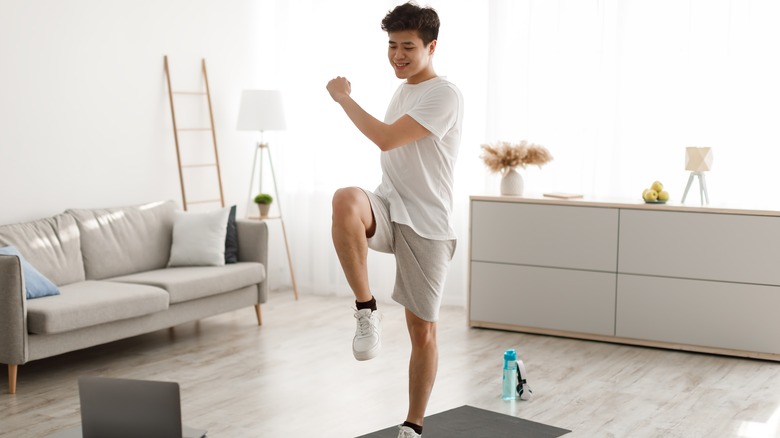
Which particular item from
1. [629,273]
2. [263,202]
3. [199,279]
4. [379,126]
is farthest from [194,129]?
[379,126]

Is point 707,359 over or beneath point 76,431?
beneath

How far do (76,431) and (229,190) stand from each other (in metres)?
4.88

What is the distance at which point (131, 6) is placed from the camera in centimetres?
622

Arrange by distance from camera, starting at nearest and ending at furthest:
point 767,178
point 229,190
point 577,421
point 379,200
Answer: point 379,200 → point 577,421 → point 767,178 → point 229,190

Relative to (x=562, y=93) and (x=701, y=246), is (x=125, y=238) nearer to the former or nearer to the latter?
(x=562, y=93)

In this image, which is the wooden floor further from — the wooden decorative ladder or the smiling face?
the smiling face

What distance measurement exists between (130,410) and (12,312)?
2384mm

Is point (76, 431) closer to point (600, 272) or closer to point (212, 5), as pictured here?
point (600, 272)

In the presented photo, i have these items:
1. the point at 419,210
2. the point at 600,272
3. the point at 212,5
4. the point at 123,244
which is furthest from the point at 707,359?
the point at 212,5

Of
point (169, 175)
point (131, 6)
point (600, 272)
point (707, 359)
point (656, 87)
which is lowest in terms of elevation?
point (707, 359)

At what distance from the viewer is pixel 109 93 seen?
20.0 ft

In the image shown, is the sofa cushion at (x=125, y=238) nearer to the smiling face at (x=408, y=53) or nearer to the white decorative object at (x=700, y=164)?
the smiling face at (x=408, y=53)

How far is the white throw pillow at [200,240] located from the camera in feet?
19.3

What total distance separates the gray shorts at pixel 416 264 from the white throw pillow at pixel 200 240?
268cm
